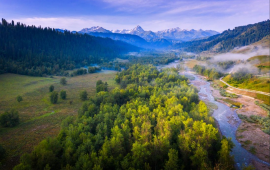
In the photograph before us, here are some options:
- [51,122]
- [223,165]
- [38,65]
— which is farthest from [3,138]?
[38,65]

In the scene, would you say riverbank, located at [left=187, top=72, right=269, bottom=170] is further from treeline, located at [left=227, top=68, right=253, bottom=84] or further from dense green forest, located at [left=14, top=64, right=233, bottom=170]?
treeline, located at [left=227, top=68, right=253, bottom=84]

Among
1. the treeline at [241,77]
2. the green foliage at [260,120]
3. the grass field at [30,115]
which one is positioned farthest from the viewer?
the treeline at [241,77]

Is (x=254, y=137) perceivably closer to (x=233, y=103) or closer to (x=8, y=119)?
(x=233, y=103)

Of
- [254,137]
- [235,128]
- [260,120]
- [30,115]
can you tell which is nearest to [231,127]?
[235,128]

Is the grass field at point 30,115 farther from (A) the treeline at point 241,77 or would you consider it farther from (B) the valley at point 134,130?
(A) the treeline at point 241,77

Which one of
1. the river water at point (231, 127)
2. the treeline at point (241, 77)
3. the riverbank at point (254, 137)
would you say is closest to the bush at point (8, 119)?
the river water at point (231, 127)

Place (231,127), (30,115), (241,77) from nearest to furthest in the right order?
(30,115) → (231,127) → (241,77)

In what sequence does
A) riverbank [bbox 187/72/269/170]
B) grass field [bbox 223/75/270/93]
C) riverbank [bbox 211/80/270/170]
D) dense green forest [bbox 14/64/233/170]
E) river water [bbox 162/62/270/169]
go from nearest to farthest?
1. dense green forest [bbox 14/64/233/170]
2. riverbank [bbox 187/72/269/170]
3. river water [bbox 162/62/270/169]
4. riverbank [bbox 211/80/270/170]
5. grass field [bbox 223/75/270/93]

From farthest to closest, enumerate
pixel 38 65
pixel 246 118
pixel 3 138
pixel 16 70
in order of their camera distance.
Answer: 1. pixel 38 65
2. pixel 16 70
3. pixel 246 118
4. pixel 3 138

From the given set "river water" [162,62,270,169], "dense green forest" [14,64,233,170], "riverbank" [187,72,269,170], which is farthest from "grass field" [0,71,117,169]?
"riverbank" [187,72,269,170]

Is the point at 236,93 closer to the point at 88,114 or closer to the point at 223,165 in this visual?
the point at 223,165

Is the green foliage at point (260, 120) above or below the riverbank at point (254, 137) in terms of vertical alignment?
above
